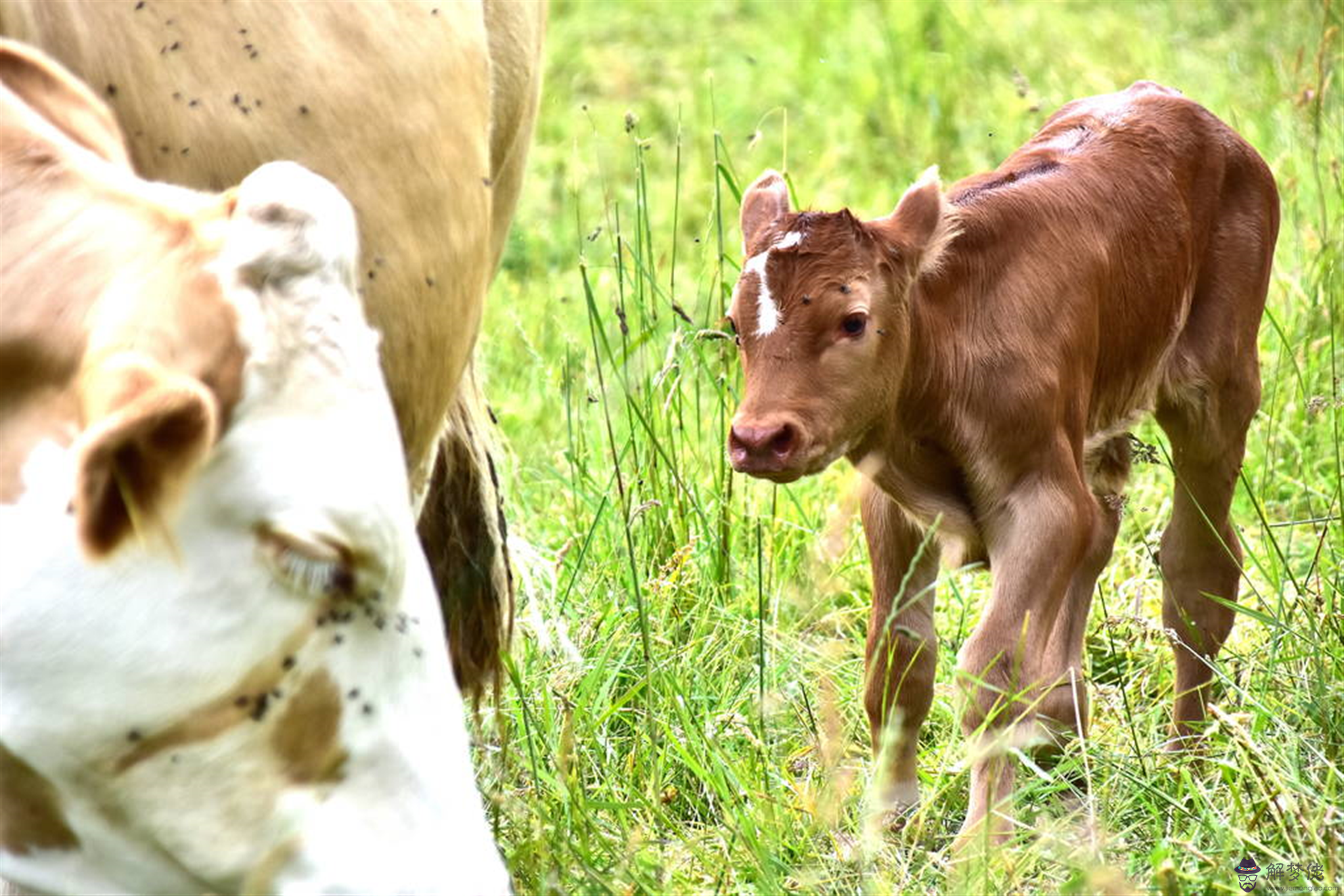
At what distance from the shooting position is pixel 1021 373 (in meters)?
3.15

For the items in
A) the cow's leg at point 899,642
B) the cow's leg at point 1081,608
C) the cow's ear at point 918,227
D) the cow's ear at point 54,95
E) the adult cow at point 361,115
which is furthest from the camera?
the cow's leg at point 1081,608

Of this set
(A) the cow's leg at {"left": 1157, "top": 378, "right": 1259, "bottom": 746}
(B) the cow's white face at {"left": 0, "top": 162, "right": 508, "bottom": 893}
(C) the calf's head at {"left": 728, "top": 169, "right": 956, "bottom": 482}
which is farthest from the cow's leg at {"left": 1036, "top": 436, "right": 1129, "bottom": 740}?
(B) the cow's white face at {"left": 0, "top": 162, "right": 508, "bottom": 893}

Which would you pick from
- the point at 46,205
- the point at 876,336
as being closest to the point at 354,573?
the point at 46,205

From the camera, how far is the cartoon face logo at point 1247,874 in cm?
300

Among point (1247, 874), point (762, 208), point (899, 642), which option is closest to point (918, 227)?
point (762, 208)

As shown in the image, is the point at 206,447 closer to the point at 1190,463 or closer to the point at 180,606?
the point at 180,606

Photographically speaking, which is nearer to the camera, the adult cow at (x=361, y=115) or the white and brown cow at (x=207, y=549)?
the white and brown cow at (x=207, y=549)

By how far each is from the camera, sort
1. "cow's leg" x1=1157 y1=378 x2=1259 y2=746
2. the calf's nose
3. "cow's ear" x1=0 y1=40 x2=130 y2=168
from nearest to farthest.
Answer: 1. "cow's ear" x1=0 y1=40 x2=130 y2=168
2. the calf's nose
3. "cow's leg" x1=1157 y1=378 x2=1259 y2=746

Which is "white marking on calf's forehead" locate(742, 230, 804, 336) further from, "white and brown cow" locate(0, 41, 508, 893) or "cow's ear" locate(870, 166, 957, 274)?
"white and brown cow" locate(0, 41, 508, 893)

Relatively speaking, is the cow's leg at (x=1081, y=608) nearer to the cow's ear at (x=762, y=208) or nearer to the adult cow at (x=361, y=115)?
the cow's ear at (x=762, y=208)

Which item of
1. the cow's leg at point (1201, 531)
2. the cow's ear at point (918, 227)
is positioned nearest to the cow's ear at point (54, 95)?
the cow's ear at point (918, 227)

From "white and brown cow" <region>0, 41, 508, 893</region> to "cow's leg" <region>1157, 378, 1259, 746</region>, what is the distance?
1765 mm

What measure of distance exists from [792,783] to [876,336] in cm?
80

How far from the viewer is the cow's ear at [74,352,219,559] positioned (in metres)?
1.97
